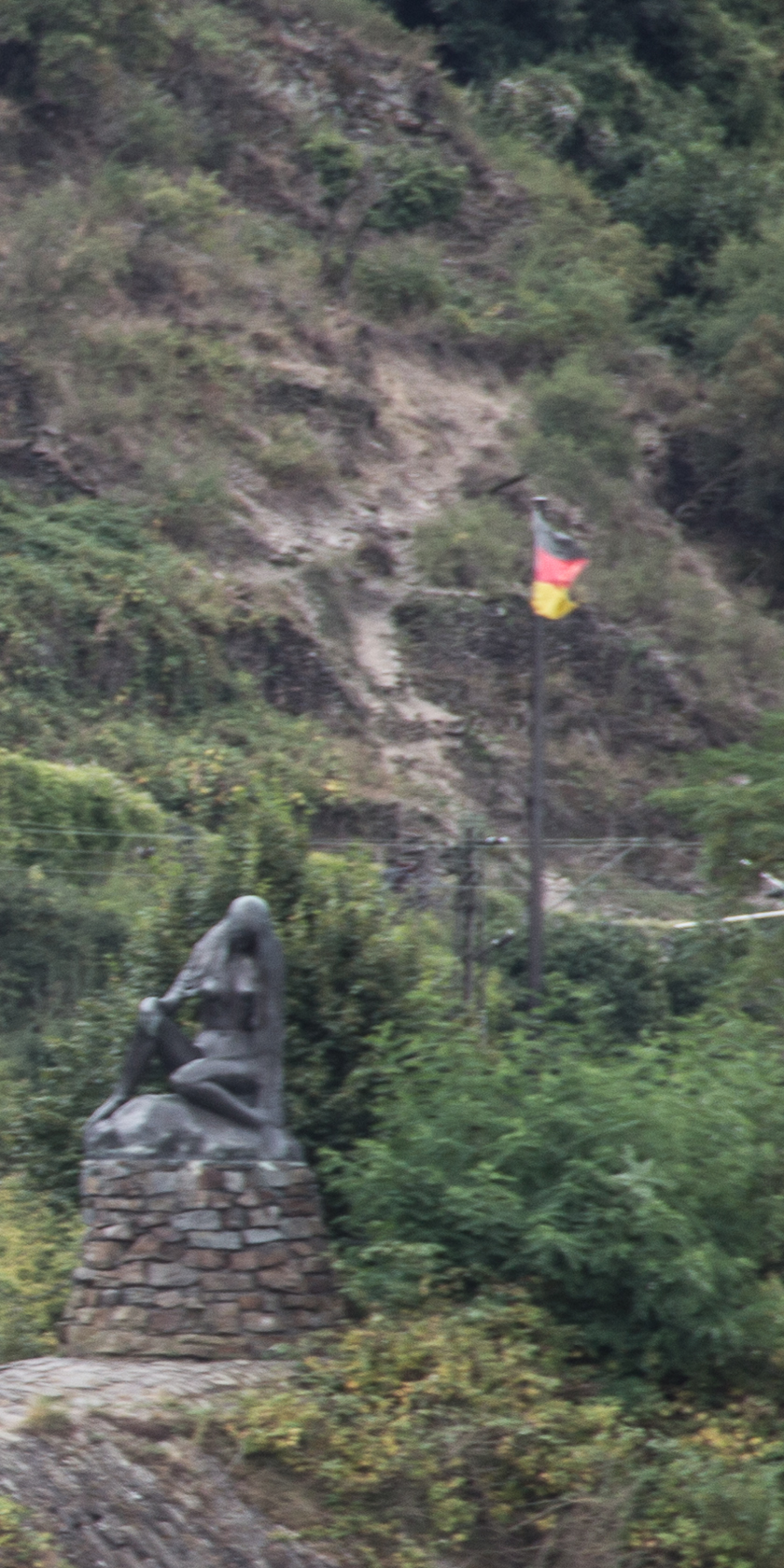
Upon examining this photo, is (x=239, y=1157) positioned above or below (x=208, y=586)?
above

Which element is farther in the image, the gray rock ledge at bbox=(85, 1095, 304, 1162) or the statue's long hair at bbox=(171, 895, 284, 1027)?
the statue's long hair at bbox=(171, 895, 284, 1027)

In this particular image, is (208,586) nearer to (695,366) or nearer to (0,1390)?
(695,366)

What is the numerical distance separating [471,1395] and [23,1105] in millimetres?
4753

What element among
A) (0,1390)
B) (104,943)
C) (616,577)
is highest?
(0,1390)

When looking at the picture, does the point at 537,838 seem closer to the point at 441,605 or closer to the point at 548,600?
the point at 548,600

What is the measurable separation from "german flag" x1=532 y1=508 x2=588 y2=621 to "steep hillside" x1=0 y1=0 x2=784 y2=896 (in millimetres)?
8909

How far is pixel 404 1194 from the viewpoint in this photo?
11.4 meters

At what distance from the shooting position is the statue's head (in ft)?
37.4

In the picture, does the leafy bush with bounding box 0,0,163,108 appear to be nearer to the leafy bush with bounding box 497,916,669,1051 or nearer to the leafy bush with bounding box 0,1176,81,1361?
the leafy bush with bounding box 497,916,669,1051

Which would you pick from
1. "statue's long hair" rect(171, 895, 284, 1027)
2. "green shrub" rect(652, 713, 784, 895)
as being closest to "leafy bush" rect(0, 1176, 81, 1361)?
"statue's long hair" rect(171, 895, 284, 1027)

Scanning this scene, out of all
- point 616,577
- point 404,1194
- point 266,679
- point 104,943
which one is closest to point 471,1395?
point 404,1194

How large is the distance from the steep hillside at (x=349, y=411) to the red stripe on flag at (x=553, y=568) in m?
8.93

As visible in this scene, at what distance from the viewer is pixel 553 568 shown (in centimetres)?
1914

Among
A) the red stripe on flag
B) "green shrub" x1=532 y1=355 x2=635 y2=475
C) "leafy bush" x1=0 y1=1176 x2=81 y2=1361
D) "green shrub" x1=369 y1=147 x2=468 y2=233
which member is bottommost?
"green shrub" x1=532 y1=355 x2=635 y2=475
